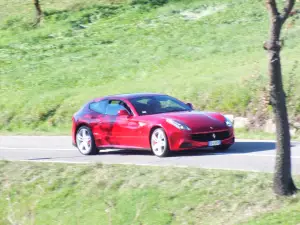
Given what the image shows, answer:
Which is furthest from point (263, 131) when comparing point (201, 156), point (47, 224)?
point (47, 224)

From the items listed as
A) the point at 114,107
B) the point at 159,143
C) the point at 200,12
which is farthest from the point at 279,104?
the point at 200,12

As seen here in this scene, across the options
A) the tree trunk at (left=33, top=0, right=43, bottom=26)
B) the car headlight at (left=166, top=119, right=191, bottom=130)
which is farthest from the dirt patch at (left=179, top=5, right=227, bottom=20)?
the car headlight at (left=166, top=119, right=191, bottom=130)

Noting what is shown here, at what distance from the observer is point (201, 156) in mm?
17266

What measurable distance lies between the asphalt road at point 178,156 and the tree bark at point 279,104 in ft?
6.71

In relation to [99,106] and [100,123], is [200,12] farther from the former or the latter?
[100,123]

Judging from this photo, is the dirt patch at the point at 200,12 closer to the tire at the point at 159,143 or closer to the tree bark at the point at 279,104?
the tire at the point at 159,143

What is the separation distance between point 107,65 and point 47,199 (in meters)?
21.2

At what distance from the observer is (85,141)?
63.7ft

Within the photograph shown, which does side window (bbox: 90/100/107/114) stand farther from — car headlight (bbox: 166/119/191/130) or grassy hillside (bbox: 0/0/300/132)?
grassy hillside (bbox: 0/0/300/132)

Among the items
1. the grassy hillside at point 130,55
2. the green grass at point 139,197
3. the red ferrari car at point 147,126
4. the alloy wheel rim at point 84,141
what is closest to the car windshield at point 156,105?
the red ferrari car at point 147,126

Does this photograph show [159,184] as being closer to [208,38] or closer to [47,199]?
[47,199]

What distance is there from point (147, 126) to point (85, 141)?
7.44ft

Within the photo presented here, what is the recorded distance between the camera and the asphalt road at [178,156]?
51.6 feet

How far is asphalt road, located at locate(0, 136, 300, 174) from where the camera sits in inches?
619
